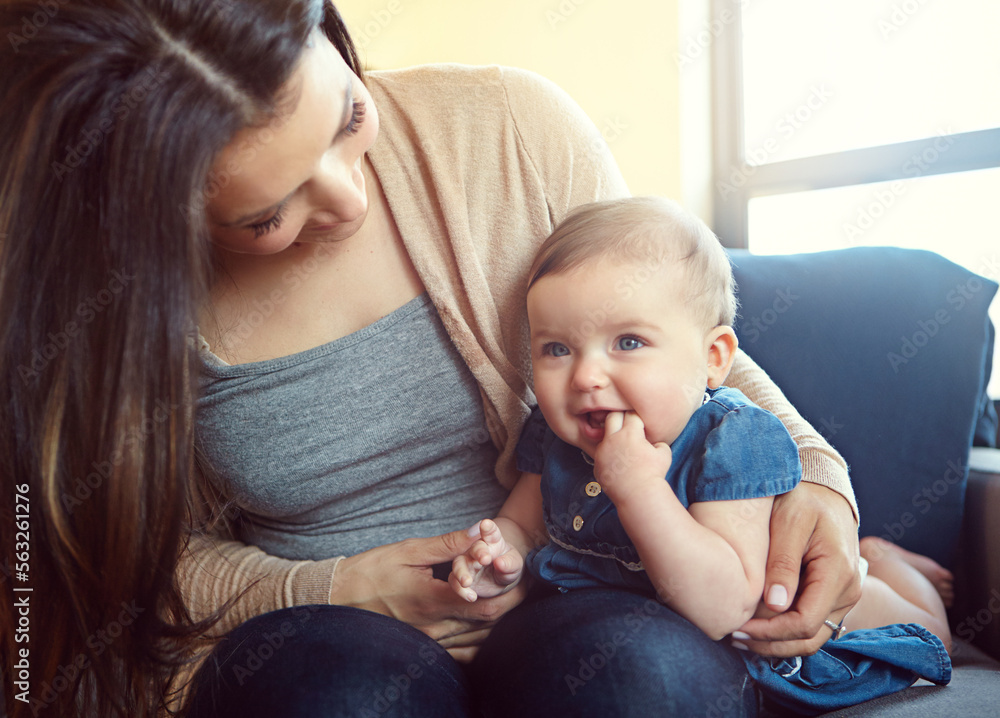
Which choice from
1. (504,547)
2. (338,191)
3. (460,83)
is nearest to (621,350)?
(504,547)

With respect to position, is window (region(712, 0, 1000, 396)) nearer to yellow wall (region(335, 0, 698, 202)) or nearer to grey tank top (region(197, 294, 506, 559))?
yellow wall (region(335, 0, 698, 202))

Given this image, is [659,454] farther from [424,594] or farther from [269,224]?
[269,224]

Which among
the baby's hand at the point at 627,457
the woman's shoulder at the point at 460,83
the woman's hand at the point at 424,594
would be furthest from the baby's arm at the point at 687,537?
the woman's shoulder at the point at 460,83

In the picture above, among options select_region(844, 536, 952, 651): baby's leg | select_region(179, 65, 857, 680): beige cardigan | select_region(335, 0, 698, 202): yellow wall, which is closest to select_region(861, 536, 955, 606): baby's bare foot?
select_region(844, 536, 952, 651): baby's leg

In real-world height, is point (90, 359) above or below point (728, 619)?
above

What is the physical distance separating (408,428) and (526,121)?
47 cm

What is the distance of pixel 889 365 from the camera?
3.73 ft

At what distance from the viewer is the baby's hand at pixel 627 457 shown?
73 cm

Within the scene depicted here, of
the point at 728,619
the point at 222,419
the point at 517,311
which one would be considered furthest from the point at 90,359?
the point at 728,619

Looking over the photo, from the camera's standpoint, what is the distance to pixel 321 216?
0.83m

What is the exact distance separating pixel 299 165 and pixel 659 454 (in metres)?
0.49

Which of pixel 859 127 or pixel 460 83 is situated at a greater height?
pixel 460 83

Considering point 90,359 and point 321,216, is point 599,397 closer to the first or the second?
point 321,216

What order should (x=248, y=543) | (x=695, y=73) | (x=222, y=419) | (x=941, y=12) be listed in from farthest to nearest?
(x=695, y=73), (x=941, y=12), (x=248, y=543), (x=222, y=419)
